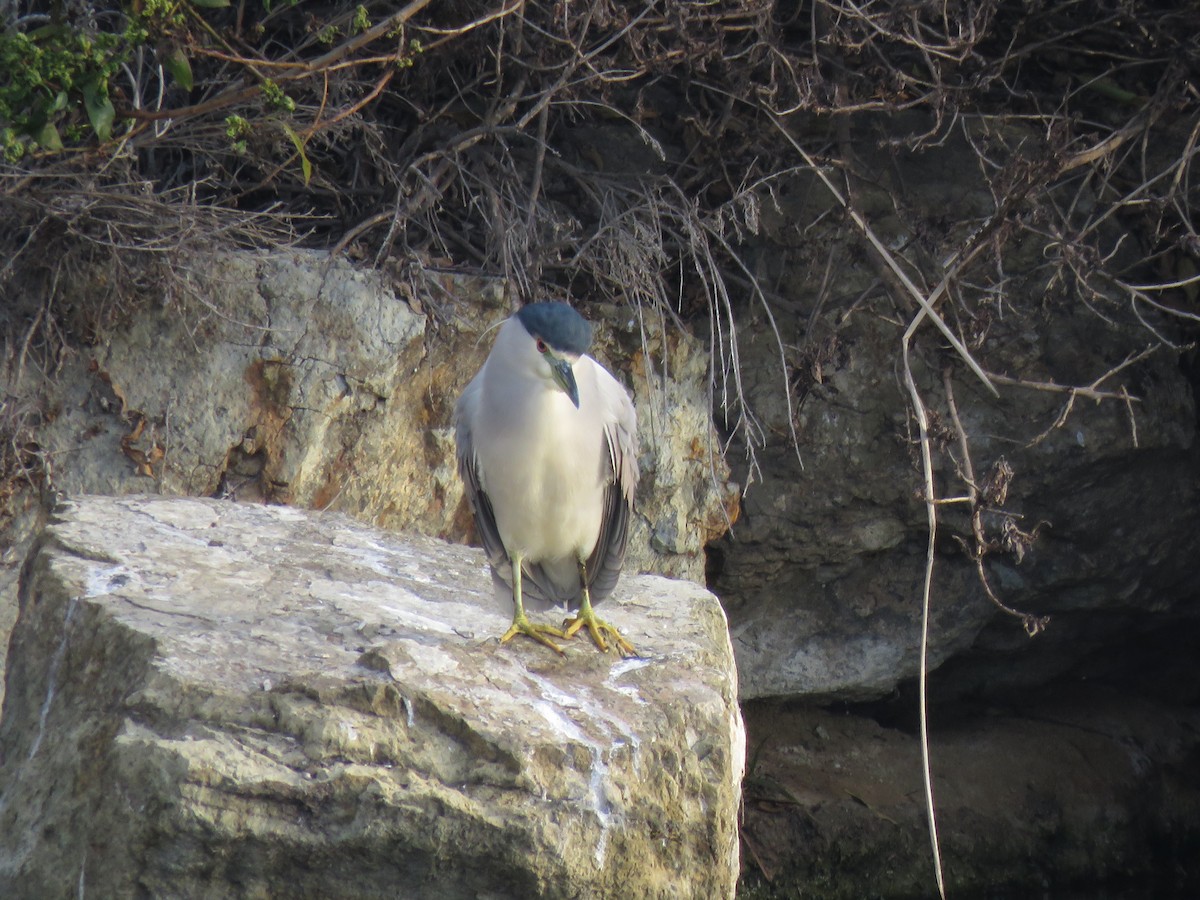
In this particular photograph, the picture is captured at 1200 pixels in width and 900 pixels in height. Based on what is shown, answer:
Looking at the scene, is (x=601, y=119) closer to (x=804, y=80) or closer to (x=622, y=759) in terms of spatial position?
(x=804, y=80)

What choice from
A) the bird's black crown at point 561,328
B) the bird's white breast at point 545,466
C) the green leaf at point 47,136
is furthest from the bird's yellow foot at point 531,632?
the green leaf at point 47,136

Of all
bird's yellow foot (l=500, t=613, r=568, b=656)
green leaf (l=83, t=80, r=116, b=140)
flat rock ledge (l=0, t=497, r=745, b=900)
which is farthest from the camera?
green leaf (l=83, t=80, r=116, b=140)

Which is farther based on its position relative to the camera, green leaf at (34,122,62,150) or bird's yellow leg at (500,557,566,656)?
green leaf at (34,122,62,150)

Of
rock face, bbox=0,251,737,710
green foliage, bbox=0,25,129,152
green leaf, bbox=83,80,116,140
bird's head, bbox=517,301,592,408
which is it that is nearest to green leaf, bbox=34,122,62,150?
green foliage, bbox=0,25,129,152

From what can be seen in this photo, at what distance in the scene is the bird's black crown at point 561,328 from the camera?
3.19 meters

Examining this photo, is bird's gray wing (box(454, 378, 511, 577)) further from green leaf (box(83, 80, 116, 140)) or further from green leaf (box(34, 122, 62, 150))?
green leaf (box(34, 122, 62, 150))

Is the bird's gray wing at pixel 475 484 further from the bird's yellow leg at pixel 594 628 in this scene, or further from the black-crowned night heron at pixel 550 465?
the bird's yellow leg at pixel 594 628

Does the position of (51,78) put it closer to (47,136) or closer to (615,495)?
(47,136)

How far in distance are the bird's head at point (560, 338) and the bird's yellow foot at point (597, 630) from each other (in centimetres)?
56

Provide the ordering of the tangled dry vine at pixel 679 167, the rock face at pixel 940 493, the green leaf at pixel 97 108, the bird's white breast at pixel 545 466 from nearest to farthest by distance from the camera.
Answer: the bird's white breast at pixel 545 466, the green leaf at pixel 97 108, the tangled dry vine at pixel 679 167, the rock face at pixel 940 493

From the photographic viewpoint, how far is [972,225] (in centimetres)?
505

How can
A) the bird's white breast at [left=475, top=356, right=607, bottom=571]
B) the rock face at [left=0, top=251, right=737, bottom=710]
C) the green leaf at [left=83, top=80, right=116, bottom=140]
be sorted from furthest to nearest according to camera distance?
the rock face at [left=0, top=251, right=737, bottom=710]
the green leaf at [left=83, top=80, right=116, bottom=140]
the bird's white breast at [left=475, top=356, right=607, bottom=571]

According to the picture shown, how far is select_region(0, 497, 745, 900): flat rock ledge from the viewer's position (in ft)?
8.11

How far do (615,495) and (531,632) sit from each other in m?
0.55
